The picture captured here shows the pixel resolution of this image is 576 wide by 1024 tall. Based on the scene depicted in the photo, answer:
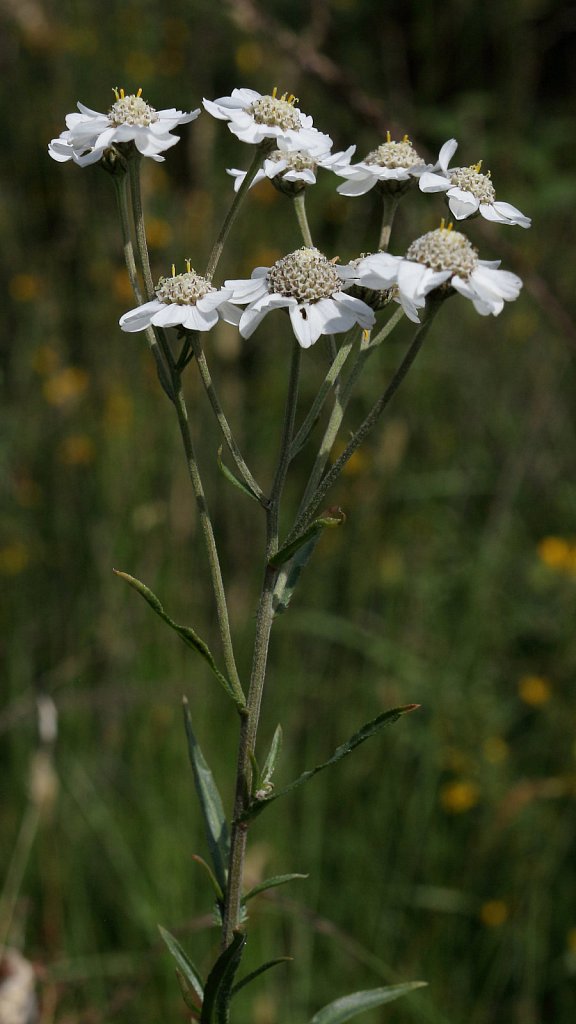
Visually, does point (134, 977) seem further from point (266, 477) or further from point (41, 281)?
point (41, 281)

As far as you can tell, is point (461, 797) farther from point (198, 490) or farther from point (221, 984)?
point (198, 490)

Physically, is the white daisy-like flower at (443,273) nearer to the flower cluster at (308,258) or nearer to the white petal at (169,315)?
the flower cluster at (308,258)

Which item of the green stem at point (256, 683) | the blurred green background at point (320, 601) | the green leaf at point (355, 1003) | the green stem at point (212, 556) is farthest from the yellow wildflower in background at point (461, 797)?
the green stem at point (212, 556)

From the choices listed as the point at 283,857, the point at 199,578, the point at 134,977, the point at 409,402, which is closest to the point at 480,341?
the point at 409,402

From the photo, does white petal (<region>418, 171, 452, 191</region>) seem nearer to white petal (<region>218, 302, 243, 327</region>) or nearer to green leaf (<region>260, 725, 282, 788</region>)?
white petal (<region>218, 302, 243, 327</region>)

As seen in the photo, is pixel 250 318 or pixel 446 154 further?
pixel 446 154

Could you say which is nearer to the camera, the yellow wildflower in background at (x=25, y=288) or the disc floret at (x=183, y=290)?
the disc floret at (x=183, y=290)

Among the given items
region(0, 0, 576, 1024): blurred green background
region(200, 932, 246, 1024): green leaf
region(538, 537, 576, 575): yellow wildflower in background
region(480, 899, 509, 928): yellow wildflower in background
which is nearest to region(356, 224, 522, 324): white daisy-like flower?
region(200, 932, 246, 1024): green leaf

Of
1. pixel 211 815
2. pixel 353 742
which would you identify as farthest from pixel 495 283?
pixel 211 815
